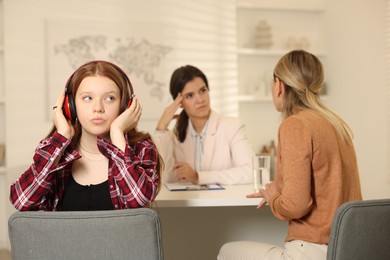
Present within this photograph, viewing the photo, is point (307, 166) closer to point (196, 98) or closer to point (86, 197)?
point (86, 197)

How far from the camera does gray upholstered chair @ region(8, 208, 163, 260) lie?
1.28m

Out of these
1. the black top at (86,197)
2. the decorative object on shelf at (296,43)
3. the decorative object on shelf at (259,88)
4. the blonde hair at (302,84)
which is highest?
the decorative object on shelf at (296,43)

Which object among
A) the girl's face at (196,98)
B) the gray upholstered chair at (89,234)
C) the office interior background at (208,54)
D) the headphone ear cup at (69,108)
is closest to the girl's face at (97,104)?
the headphone ear cup at (69,108)

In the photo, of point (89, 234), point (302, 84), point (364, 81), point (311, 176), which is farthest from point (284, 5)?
point (89, 234)

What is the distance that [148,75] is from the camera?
4.53 meters

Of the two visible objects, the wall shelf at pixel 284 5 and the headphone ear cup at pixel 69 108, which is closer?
the headphone ear cup at pixel 69 108

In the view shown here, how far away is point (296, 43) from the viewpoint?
4.92 meters

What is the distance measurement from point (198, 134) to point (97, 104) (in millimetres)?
1570

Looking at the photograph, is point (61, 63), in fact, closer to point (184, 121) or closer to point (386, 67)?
point (184, 121)

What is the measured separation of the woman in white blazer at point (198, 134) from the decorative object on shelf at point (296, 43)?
198 cm

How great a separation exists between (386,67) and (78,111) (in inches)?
122

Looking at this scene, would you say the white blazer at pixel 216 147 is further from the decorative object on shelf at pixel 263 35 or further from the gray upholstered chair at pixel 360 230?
the decorative object on shelf at pixel 263 35

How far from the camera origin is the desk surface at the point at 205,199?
204cm

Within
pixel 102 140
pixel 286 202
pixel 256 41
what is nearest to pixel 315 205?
pixel 286 202
